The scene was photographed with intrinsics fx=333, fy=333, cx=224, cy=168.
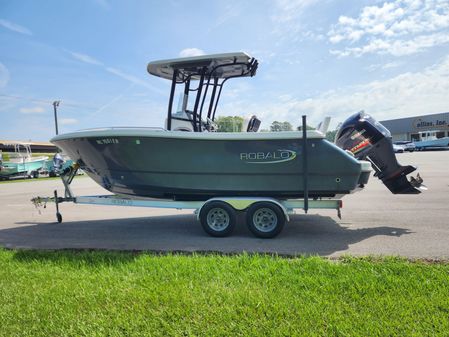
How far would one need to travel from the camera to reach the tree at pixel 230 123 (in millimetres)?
6566

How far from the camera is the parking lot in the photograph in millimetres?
4820

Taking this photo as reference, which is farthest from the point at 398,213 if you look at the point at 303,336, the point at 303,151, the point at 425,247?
the point at 303,336

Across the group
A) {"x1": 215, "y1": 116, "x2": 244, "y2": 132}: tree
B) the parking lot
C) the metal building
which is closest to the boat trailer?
the parking lot

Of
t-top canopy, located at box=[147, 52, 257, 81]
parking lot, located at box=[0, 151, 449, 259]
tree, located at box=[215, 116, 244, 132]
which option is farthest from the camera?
tree, located at box=[215, 116, 244, 132]

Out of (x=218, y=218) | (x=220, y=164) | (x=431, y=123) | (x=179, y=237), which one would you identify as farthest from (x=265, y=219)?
(x=431, y=123)

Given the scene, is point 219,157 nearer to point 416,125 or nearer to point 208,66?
point 208,66

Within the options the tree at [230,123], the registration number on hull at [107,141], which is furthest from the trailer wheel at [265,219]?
the registration number on hull at [107,141]

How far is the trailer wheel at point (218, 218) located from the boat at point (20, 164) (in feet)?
83.9

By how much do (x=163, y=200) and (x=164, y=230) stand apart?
714 millimetres

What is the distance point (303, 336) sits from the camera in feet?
7.80

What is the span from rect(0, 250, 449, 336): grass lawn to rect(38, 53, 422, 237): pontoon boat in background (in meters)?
1.57

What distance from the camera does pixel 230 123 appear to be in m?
6.69

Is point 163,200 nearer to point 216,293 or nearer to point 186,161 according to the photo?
point 186,161

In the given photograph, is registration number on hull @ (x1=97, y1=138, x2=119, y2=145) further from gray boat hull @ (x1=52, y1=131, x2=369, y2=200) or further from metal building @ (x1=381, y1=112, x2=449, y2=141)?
metal building @ (x1=381, y1=112, x2=449, y2=141)
